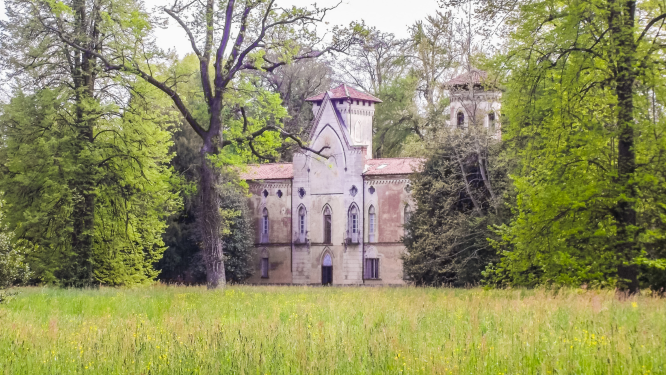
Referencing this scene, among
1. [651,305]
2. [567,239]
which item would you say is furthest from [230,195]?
[651,305]

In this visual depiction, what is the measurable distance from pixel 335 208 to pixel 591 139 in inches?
1419

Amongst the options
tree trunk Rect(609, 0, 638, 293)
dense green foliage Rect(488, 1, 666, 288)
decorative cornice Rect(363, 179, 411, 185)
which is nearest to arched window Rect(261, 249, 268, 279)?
decorative cornice Rect(363, 179, 411, 185)

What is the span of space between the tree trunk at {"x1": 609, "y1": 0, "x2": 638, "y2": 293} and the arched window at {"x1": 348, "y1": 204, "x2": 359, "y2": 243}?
33965 mm

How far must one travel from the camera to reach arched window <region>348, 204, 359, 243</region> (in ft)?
169

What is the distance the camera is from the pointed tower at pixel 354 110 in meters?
52.6

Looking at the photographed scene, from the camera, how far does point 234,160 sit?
24297 millimetres

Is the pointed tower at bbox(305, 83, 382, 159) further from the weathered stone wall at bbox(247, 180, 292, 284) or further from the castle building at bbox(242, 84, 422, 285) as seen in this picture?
the weathered stone wall at bbox(247, 180, 292, 284)

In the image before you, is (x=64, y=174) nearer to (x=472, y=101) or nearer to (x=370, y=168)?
(x=472, y=101)

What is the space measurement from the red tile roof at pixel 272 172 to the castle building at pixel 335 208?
79 mm

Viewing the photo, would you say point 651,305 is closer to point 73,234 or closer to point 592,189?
point 592,189

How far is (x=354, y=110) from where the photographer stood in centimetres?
5303

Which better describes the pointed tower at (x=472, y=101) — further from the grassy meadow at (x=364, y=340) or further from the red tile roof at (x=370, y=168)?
the grassy meadow at (x=364, y=340)

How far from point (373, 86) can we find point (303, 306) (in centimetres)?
4931

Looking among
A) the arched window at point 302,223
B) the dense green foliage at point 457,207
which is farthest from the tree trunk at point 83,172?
the arched window at point 302,223
